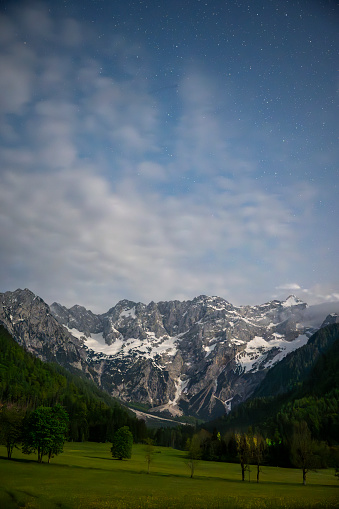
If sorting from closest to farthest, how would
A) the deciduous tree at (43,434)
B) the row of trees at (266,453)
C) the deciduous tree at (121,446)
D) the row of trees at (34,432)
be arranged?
the row of trees at (266,453) → the deciduous tree at (43,434) → the row of trees at (34,432) → the deciduous tree at (121,446)

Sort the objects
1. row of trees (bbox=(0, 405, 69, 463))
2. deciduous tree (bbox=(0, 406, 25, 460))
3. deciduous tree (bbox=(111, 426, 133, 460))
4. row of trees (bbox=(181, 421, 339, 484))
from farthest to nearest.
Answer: deciduous tree (bbox=(111, 426, 133, 460))
deciduous tree (bbox=(0, 406, 25, 460))
row of trees (bbox=(0, 405, 69, 463))
row of trees (bbox=(181, 421, 339, 484))

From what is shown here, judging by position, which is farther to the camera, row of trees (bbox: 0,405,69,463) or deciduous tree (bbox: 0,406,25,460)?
deciduous tree (bbox: 0,406,25,460)

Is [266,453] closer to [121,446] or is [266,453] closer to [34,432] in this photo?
[121,446]

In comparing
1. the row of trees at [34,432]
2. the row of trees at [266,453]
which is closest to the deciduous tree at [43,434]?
the row of trees at [34,432]

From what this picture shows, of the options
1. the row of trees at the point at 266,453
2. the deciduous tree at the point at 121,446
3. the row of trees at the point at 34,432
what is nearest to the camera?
the row of trees at the point at 266,453

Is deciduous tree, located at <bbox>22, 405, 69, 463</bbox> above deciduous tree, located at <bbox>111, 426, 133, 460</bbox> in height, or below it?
above

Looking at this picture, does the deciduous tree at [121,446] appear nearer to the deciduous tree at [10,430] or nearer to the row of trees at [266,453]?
the row of trees at [266,453]

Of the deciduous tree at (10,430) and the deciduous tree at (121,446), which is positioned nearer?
the deciduous tree at (10,430)

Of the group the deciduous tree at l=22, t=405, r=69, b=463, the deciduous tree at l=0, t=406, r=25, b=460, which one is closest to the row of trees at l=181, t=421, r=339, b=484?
the deciduous tree at l=22, t=405, r=69, b=463

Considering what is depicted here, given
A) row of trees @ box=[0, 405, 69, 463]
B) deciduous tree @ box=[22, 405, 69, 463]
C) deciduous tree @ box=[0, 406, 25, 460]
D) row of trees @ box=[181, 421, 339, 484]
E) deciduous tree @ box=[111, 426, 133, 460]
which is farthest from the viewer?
deciduous tree @ box=[111, 426, 133, 460]

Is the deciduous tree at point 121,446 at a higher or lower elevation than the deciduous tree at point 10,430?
lower

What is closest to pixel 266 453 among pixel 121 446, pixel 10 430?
pixel 121 446

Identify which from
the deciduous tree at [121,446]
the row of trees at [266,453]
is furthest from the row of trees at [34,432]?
the deciduous tree at [121,446]

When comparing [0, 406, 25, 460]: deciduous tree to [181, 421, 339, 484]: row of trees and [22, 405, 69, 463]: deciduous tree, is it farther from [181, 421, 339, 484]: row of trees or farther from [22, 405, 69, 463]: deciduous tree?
[181, 421, 339, 484]: row of trees
